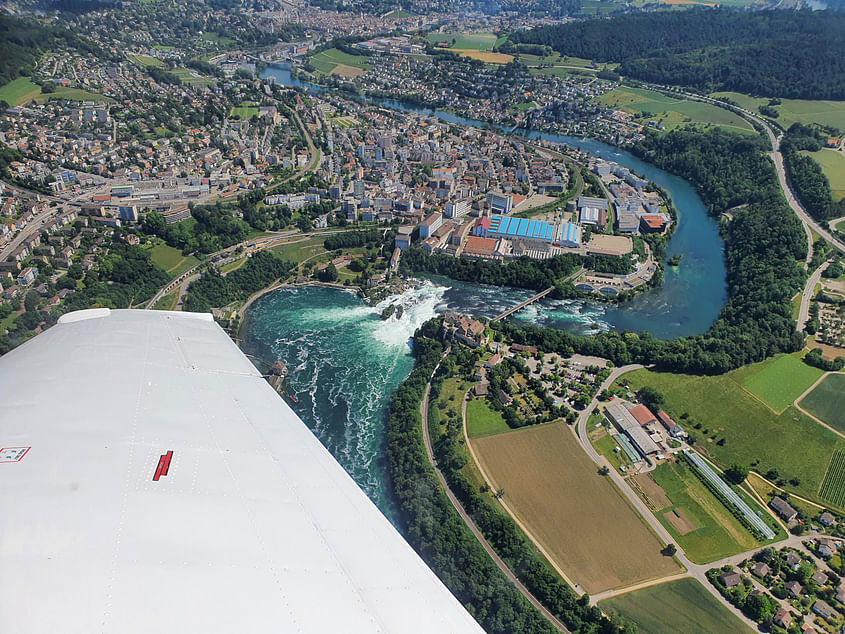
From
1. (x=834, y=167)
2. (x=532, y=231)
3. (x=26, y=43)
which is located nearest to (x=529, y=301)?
(x=532, y=231)

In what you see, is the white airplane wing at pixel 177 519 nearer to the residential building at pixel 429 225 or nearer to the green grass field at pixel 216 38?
the residential building at pixel 429 225

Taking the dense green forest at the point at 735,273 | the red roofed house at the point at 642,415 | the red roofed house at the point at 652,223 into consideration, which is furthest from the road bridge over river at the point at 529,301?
the red roofed house at the point at 642,415

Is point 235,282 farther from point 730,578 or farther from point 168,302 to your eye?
point 730,578

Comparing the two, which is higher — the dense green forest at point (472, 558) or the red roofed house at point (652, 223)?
the red roofed house at point (652, 223)

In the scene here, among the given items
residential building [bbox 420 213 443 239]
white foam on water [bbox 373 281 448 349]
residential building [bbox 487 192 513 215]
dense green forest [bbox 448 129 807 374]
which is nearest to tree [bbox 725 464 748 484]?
dense green forest [bbox 448 129 807 374]

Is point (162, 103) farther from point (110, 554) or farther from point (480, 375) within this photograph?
point (110, 554)

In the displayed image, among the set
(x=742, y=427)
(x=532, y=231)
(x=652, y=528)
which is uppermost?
(x=532, y=231)

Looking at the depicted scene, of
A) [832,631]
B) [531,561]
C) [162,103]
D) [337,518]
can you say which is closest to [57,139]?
[162,103]
